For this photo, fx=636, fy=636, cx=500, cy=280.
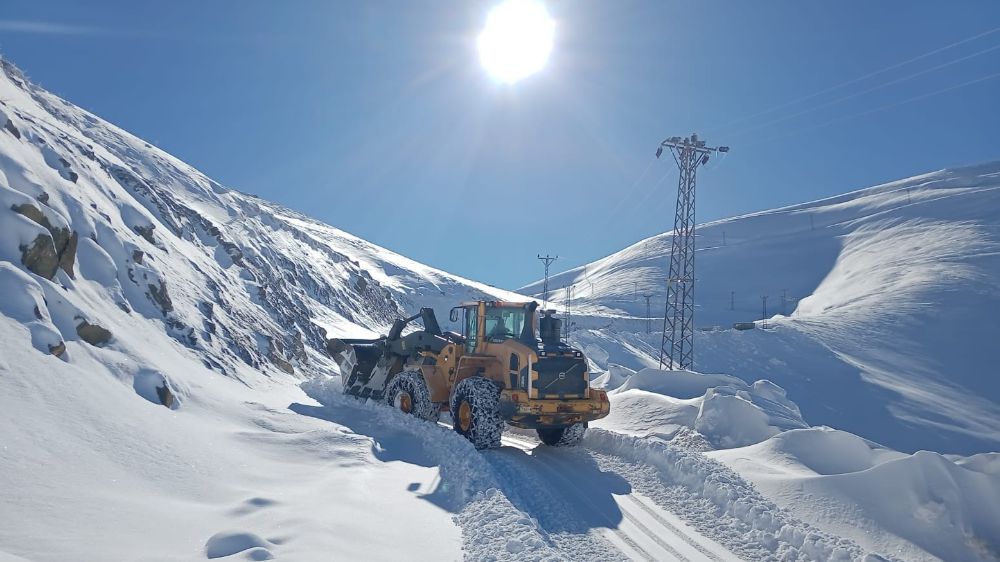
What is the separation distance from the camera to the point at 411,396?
14117mm

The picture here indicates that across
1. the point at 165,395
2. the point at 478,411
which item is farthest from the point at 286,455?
the point at 478,411

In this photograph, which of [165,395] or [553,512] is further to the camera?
[165,395]

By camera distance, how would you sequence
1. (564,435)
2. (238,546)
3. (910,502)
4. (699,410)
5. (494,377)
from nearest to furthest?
(238,546) → (910,502) → (564,435) → (494,377) → (699,410)

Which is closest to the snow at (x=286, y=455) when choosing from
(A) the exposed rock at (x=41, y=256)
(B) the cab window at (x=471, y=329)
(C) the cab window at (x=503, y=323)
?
(A) the exposed rock at (x=41, y=256)

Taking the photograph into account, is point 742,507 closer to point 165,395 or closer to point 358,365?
point 165,395

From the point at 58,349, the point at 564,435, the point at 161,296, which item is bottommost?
the point at 564,435

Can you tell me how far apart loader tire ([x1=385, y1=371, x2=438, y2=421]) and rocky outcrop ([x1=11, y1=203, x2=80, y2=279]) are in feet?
22.0

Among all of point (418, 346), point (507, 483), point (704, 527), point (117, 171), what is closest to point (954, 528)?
point (704, 527)

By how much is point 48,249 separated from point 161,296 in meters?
4.40

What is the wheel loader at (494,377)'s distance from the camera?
37.8 feet

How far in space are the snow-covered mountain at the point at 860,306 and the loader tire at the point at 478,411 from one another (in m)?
34.3

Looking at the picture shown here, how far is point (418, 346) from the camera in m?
15.4

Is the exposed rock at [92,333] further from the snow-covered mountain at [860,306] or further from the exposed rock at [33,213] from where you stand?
the snow-covered mountain at [860,306]

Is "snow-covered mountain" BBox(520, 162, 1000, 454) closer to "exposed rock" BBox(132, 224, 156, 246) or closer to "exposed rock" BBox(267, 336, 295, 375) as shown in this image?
"exposed rock" BBox(267, 336, 295, 375)
